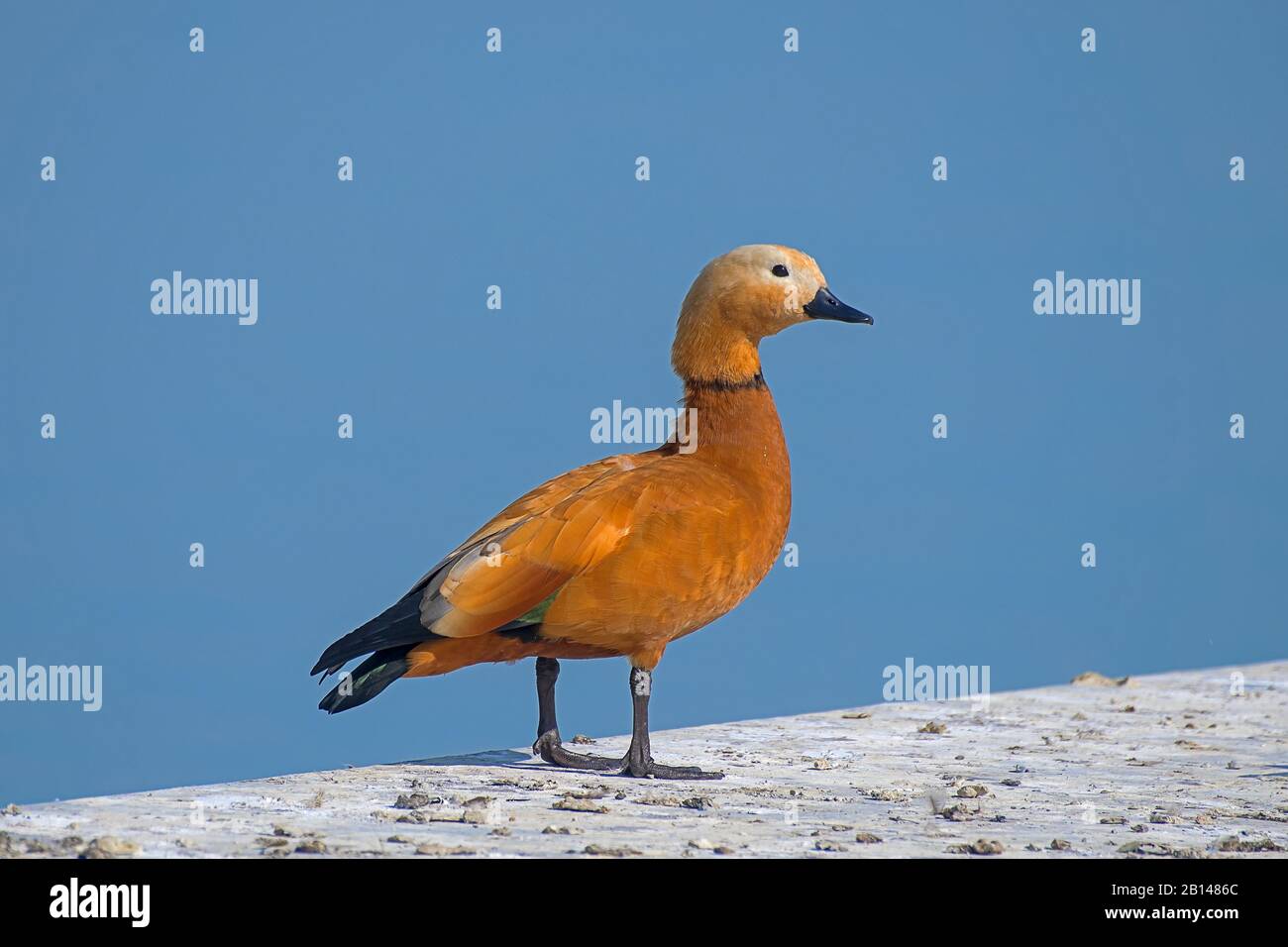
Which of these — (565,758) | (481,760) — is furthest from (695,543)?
(481,760)

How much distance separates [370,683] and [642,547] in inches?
37.4

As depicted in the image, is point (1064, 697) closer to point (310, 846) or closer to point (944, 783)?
point (944, 783)

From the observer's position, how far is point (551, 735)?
589cm

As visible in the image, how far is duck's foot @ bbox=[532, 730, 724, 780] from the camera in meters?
5.61

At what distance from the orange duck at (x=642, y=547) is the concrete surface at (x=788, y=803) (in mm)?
356

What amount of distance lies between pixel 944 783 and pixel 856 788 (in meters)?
0.34

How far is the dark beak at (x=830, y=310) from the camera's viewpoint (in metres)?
5.87

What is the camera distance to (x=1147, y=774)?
6.12 m

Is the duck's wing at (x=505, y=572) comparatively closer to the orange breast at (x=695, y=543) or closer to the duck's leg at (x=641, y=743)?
the orange breast at (x=695, y=543)

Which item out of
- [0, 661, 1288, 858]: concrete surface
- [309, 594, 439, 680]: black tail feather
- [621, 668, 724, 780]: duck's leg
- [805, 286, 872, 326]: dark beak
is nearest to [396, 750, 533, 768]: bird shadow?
[0, 661, 1288, 858]: concrete surface

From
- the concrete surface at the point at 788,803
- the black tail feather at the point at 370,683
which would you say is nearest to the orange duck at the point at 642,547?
the black tail feather at the point at 370,683

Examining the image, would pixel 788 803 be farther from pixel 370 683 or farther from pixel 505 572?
pixel 370 683

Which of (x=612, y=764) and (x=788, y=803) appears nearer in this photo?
(x=788, y=803)
